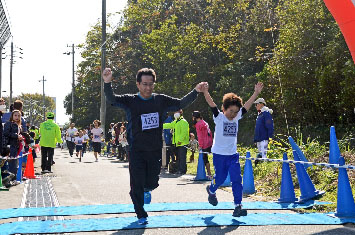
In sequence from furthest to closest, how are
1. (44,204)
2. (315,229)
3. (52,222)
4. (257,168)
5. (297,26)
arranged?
(297,26)
(257,168)
(44,204)
(52,222)
(315,229)

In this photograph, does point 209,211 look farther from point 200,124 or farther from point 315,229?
point 200,124

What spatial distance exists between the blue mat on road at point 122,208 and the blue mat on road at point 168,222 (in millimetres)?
776

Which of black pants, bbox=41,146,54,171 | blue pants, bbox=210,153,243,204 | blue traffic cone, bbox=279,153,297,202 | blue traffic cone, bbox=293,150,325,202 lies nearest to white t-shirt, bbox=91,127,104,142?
black pants, bbox=41,146,54,171

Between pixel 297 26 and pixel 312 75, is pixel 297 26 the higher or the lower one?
the higher one

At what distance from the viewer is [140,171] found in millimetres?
7410

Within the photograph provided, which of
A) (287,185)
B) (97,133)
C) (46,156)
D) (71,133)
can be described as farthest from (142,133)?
(71,133)

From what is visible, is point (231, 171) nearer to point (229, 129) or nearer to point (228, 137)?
point (228, 137)

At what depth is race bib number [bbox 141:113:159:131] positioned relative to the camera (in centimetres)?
734

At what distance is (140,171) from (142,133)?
1.68 ft

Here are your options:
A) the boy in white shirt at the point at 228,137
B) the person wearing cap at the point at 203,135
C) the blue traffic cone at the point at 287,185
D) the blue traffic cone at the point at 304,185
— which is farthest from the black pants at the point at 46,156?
the boy in white shirt at the point at 228,137

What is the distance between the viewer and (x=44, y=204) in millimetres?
9648

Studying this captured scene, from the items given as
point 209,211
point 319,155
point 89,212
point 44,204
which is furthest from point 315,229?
point 319,155

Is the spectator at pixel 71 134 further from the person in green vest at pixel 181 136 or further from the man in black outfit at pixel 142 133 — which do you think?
the man in black outfit at pixel 142 133

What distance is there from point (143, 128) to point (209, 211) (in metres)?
2.16
